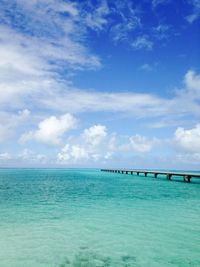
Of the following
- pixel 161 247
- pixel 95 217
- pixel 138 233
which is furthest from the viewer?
pixel 95 217

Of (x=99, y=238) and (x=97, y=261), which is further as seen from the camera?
(x=99, y=238)

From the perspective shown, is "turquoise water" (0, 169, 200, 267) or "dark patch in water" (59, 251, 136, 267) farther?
"turquoise water" (0, 169, 200, 267)

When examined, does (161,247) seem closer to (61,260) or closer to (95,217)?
(61,260)

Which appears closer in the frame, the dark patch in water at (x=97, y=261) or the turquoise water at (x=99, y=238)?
the dark patch in water at (x=97, y=261)

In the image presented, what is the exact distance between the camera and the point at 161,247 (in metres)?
9.55

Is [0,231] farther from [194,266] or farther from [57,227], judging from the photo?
[194,266]

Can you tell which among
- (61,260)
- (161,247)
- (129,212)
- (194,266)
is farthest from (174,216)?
(61,260)

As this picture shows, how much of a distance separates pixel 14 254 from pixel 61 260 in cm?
147

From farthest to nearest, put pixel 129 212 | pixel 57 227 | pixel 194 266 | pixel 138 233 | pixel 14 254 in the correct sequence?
pixel 129 212 < pixel 57 227 < pixel 138 233 < pixel 14 254 < pixel 194 266

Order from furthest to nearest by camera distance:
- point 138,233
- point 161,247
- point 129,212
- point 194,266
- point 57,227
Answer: point 129,212 < point 57,227 < point 138,233 < point 161,247 < point 194,266

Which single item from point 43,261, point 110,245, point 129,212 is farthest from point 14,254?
point 129,212

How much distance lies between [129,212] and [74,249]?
722 cm

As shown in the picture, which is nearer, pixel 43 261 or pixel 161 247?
pixel 43 261

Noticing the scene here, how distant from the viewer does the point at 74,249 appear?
30.3 feet
